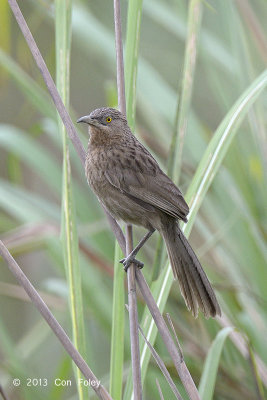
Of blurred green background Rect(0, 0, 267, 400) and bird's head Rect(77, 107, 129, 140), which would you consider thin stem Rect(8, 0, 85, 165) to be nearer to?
bird's head Rect(77, 107, 129, 140)

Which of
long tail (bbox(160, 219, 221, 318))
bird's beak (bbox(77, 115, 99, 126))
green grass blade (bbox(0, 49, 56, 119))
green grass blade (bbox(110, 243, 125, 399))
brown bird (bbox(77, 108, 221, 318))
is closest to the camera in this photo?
green grass blade (bbox(110, 243, 125, 399))

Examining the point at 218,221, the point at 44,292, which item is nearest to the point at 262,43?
the point at 218,221

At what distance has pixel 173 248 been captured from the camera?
2182mm

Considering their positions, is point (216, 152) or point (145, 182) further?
point (145, 182)

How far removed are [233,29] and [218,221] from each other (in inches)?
31.2

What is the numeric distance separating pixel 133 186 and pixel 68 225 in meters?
0.48

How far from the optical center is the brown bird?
216 centimetres

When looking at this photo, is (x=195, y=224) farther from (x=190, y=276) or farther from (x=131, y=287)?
(x=131, y=287)

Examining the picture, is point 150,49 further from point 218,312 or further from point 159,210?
point 218,312

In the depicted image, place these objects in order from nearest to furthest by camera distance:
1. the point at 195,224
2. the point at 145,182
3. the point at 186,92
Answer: the point at 186,92 → the point at 145,182 → the point at 195,224

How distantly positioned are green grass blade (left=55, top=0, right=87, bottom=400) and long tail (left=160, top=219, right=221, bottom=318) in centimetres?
36

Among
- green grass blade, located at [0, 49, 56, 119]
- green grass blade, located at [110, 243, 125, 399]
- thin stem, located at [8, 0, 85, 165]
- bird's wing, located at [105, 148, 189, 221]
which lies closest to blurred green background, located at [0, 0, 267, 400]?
green grass blade, located at [0, 49, 56, 119]

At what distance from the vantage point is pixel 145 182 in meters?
2.29

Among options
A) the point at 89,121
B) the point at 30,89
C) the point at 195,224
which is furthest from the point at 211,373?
the point at 30,89
